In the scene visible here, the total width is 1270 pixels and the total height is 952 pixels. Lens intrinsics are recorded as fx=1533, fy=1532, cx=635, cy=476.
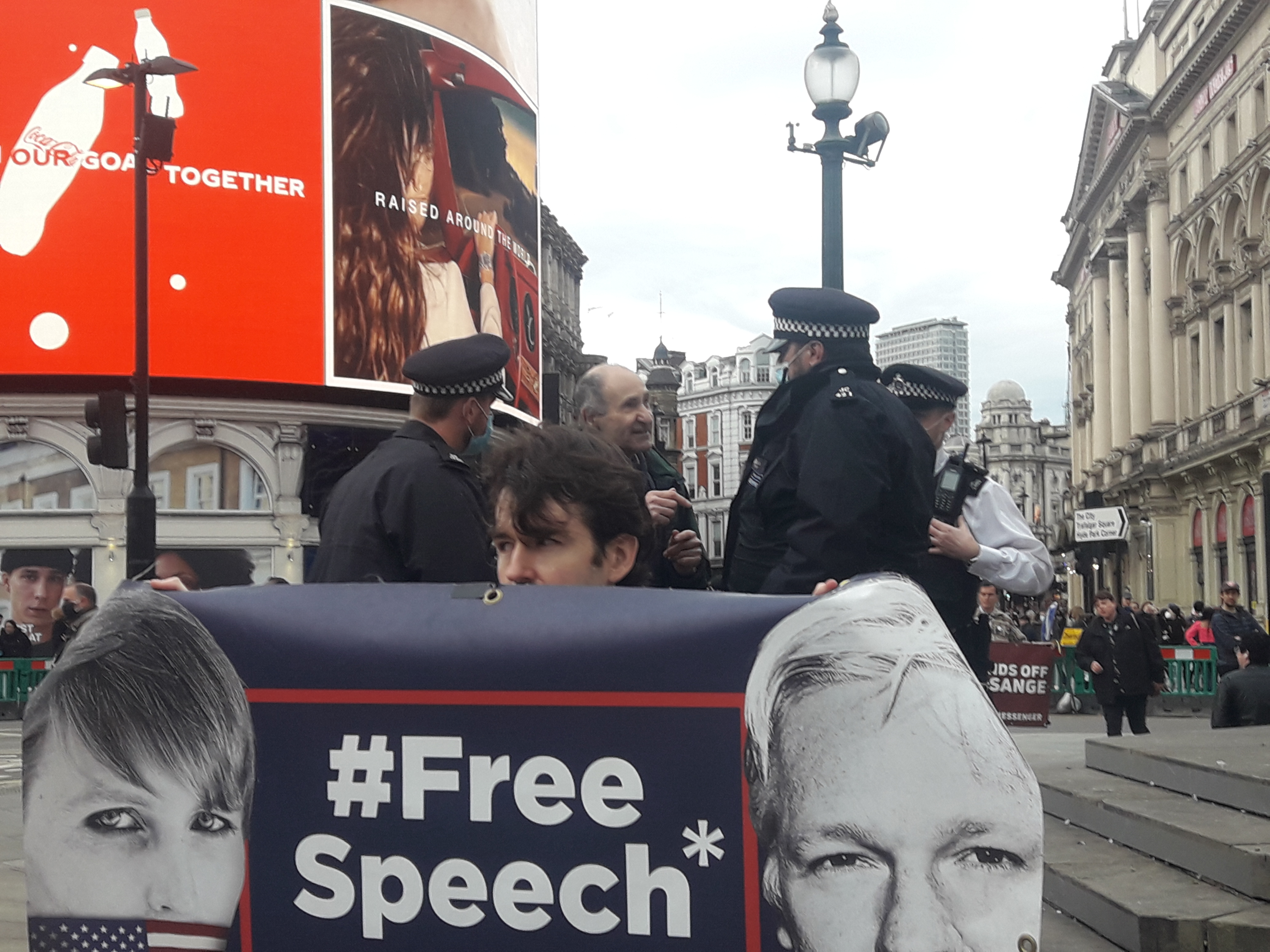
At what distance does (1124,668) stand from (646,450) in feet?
34.2

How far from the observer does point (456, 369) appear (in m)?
4.32

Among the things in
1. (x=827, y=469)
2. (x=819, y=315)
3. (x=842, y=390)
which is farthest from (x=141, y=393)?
(x=827, y=469)

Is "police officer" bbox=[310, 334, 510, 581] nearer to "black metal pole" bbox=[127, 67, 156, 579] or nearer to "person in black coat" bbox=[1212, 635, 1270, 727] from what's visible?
"person in black coat" bbox=[1212, 635, 1270, 727]

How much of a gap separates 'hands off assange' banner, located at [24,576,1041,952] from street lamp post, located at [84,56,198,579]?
13.0 metres

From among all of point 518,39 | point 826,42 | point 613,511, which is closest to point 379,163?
point 518,39

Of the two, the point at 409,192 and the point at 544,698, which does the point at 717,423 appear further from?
the point at 544,698

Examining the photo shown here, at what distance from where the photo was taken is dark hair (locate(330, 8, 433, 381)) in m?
31.8

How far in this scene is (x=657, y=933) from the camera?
2.43 metres

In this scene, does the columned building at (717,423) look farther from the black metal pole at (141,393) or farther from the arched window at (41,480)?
Answer: the black metal pole at (141,393)

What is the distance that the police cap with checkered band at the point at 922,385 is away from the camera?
5.57 meters

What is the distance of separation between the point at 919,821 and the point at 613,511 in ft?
3.10

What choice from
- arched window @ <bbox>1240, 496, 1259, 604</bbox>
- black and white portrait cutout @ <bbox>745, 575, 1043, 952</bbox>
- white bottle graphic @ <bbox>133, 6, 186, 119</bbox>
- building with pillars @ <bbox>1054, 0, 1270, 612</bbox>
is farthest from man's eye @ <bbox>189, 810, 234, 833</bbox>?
arched window @ <bbox>1240, 496, 1259, 604</bbox>

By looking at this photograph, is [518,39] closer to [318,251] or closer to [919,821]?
[318,251]

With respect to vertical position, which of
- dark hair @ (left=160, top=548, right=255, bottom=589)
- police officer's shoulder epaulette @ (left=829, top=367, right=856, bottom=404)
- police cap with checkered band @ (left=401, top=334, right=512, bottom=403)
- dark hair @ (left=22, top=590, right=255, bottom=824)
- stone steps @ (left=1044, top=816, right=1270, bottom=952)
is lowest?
stone steps @ (left=1044, top=816, right=1270, bottom=952)
